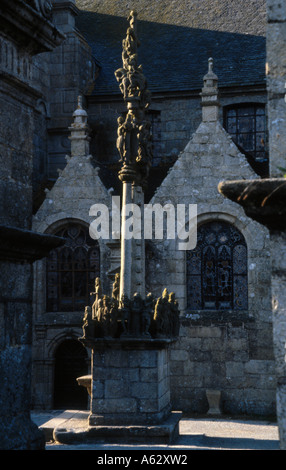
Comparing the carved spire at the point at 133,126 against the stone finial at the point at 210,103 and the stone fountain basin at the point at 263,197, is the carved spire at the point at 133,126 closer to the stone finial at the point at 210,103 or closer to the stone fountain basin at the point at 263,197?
the stone finial at the point at 210,103

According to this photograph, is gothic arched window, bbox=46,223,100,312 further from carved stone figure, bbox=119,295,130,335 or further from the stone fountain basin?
the stone fountain basin

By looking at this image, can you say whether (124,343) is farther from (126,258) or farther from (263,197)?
(263,197)

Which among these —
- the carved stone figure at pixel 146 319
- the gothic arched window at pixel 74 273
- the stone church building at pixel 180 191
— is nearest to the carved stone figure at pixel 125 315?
the carved stone figure at pixel 146 319

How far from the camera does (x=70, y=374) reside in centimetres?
1691

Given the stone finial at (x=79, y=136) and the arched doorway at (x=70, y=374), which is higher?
the stone finial at (x=79, y=136)

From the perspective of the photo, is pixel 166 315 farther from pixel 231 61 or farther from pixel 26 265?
pixel 231 61

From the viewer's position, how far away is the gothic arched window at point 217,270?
1579 cm

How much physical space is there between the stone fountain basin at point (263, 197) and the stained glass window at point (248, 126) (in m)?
15.5

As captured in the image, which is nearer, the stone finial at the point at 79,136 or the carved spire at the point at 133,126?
the carved spire at the point at 133,126

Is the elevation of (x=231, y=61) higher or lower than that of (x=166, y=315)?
higher

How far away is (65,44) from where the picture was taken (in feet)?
65.9

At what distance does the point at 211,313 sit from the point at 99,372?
572cm

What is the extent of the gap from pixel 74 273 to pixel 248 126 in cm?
572
